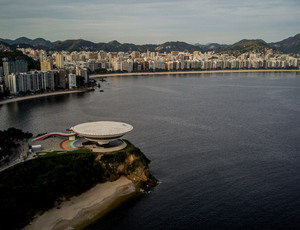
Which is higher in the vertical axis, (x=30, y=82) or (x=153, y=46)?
(x=153, y=46)

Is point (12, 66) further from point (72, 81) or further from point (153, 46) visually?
point (153, 46)

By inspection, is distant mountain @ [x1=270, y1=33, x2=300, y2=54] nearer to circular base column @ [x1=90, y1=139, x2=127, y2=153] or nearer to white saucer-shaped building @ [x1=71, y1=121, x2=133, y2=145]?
circular base column @ [x1=90, y1=139, x2=127, y2=153]

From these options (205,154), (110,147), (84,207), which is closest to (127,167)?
(110,147)

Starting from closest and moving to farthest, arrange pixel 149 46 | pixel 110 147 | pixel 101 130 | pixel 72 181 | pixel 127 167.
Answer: pixel 72 181 < pixel 127 167 < pixel 101 130 < pixel 110 147 < pixel 149 46

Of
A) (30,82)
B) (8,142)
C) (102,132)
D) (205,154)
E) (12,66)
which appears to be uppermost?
(12,66)

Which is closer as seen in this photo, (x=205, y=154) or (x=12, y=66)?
(x=205, y=154)

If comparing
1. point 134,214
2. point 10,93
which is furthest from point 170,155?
point 10,93
